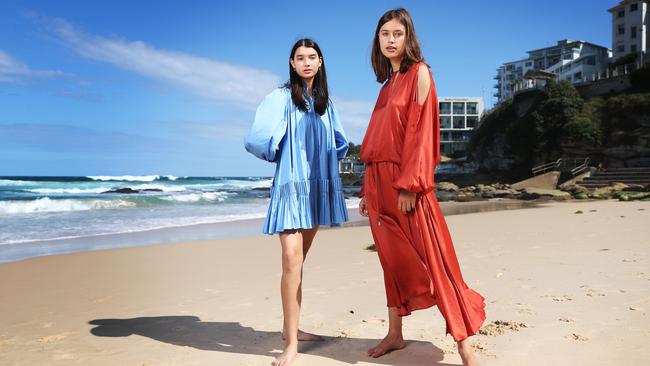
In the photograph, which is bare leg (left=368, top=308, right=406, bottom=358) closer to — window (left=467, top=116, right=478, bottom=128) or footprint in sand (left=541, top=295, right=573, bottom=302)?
footprint in sand (left=541, top=295, right=573, bottom=302)

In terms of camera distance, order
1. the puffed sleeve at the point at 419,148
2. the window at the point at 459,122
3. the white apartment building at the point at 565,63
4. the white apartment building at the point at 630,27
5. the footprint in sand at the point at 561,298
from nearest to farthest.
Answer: the puffed sleeve at the point at 419,148
the footprint in sand at the point at 561,298
the white apartment building at the point at 630,27
the white apartment building at the point at 565,63
the window at the point at 459,122

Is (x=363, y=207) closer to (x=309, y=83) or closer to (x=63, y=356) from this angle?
(x=309, y=83)

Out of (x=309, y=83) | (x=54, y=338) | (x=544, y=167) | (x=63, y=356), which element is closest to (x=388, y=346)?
(x=309, y=83)

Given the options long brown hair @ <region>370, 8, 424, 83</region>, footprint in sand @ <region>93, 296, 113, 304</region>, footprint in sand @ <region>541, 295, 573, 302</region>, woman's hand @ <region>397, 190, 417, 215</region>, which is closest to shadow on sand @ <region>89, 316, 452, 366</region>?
footprint in sand @ <region>93, 296, 113, 304</region>

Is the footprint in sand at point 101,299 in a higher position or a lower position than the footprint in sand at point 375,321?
lower

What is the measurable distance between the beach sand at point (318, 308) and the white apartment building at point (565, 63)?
50.2 metres

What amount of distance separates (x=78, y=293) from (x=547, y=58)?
8143cm

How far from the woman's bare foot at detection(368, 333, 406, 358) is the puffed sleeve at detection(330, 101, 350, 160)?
3.97ft

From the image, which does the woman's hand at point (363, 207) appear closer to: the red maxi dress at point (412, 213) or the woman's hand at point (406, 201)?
the red maxi dress at point (412, 213)

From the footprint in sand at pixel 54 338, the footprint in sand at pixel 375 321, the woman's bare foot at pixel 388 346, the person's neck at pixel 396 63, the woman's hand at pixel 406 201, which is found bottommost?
the footprint in sand at pixel 54 338

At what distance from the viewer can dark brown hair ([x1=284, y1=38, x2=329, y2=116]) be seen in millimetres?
3197

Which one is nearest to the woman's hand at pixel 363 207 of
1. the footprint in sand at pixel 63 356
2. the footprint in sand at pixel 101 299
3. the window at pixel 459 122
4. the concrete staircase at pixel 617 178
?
the footprint in sand at pixel 63 356

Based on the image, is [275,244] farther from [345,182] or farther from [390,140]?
[345,182]

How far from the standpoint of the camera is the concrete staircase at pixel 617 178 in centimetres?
2634
